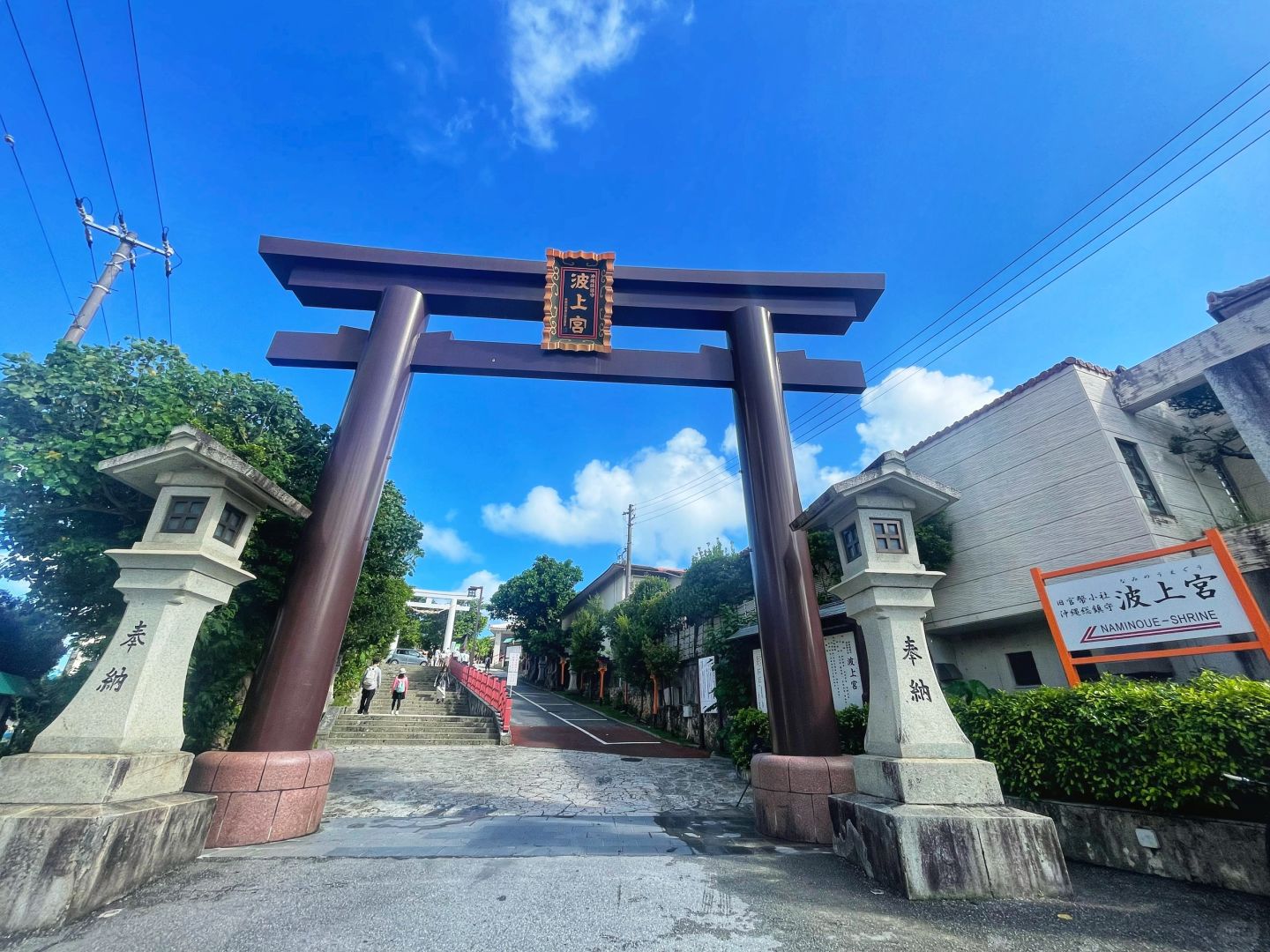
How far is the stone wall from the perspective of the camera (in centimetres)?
353

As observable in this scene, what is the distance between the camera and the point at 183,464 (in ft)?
15.4

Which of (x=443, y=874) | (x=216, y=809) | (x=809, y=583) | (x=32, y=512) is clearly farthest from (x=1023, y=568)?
(x=32, y=512)

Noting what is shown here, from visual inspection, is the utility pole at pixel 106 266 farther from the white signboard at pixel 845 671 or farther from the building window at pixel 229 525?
the white signboard at pixel 845 671

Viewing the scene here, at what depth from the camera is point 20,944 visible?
9.03 feet

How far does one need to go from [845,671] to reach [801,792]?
18.2ft

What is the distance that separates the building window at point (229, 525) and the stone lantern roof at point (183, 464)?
0.18m

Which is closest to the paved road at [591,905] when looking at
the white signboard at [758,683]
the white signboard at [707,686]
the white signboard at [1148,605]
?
the white signboard at [1148,605]

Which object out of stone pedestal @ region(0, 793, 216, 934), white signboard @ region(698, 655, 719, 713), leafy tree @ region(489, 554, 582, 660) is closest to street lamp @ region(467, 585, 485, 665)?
leafy tree @ region(489, 554, 582, 660)

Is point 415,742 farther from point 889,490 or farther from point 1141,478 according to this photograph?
point 1141,478

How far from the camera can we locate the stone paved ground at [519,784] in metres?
6.66

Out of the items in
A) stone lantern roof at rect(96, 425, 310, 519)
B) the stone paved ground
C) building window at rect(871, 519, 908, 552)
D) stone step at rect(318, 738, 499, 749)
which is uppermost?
stone lantern roof at rect(96, 425, 310, 519)

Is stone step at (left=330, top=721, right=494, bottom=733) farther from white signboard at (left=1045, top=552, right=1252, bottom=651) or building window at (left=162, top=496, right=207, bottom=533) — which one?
white signboard at (left=1045, top=552, right=1252, bottom=651)

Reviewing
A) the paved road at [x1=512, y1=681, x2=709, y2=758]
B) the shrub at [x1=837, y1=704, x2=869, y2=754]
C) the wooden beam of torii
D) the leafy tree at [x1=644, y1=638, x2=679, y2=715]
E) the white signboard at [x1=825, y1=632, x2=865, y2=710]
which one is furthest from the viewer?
the leafy tree at [x1=644, y1=638, x2=679, y2=715]

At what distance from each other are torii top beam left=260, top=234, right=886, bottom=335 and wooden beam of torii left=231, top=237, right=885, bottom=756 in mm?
20
